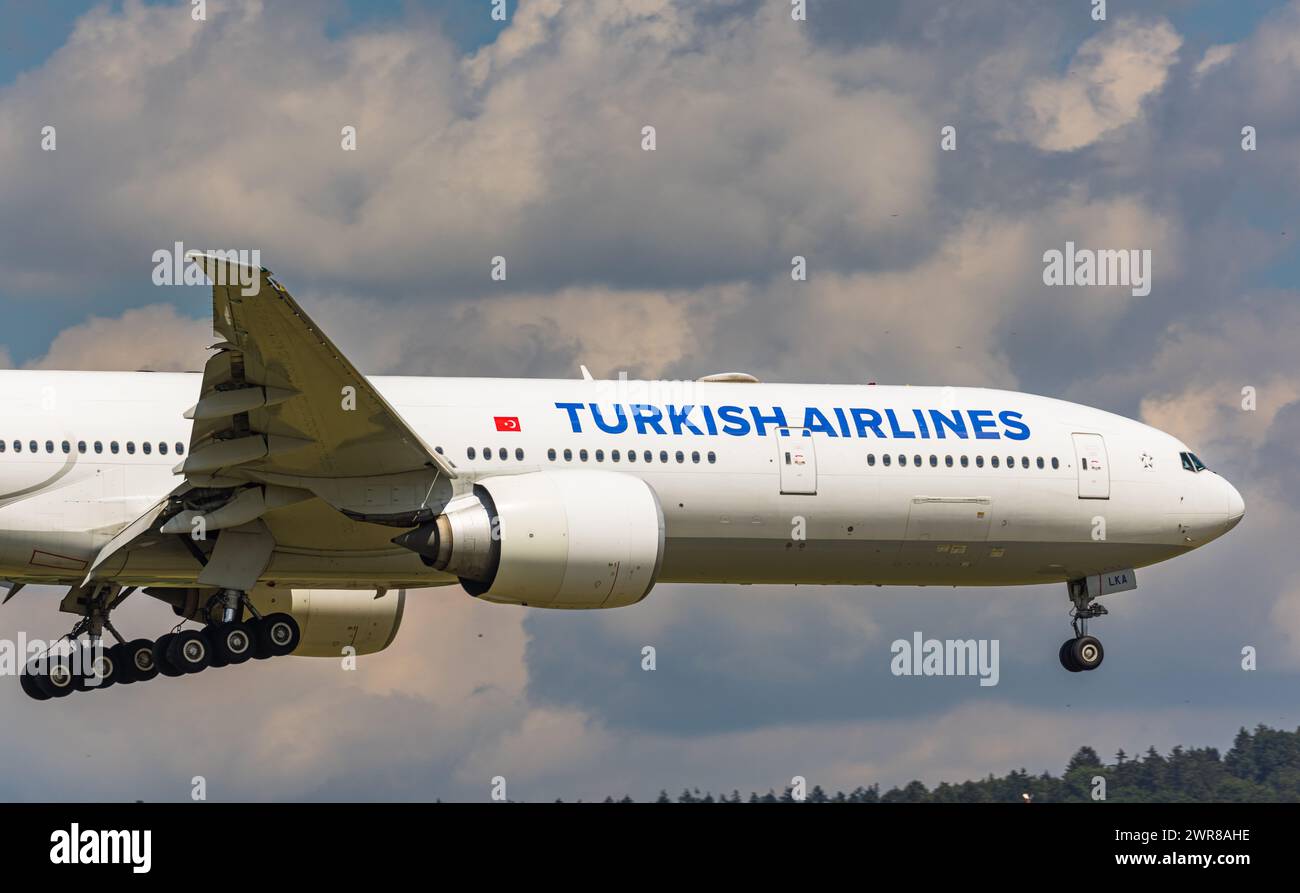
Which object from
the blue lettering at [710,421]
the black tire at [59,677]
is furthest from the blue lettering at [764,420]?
the black tire at [59,677]

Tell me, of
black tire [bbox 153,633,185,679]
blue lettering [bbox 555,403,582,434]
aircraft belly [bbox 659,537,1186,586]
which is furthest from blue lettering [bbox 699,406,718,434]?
black tire [bbox 153,633,185,679]

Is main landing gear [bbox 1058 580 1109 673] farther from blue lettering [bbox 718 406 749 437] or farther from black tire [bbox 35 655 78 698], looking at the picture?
black tire [bbox 35 655 78 698]

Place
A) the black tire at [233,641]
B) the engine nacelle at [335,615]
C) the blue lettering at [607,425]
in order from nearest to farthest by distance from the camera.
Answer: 1. the black tire at [233,641]
2. the blue lettering at [607,425]
3. the engine nacelle at [335,615]

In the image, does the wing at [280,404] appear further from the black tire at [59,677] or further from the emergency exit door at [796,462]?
the black tire at [59,677]

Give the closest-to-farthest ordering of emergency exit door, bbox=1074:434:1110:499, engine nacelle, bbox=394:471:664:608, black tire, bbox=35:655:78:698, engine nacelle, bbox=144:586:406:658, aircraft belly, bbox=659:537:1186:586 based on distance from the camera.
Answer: engine nacelle, bbox=394:471:664:608, aircraft belly, bbox=659:537:1186:586, black tire, bbox=35:655:78:698, emergency exit door, bbox=1074:434:1110:499, engine nacelle, bbox=144:586:406:658

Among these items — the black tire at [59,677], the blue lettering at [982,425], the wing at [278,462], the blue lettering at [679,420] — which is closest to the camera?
the wing at [278,462]

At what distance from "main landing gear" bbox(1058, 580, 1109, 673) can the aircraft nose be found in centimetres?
259

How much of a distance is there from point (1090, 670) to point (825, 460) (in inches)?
243

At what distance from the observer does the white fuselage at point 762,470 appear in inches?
1115

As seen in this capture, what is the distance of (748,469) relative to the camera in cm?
3003

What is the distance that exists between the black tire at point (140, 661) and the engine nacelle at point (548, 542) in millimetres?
5400

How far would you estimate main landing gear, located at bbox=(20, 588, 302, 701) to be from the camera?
95.2 feet
